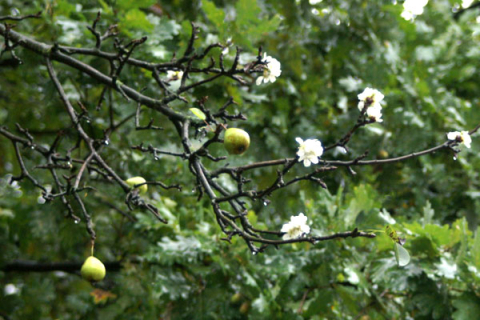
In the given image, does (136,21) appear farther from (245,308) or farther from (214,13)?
(245,308)

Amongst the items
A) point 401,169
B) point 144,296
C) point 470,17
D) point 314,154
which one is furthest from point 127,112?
point 470,17

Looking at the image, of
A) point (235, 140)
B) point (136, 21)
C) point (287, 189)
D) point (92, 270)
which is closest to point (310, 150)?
point (235, 140)

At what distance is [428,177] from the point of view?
9.69 ft

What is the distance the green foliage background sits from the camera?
207cm

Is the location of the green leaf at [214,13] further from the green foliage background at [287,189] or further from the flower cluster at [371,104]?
the flower cluster at [371,104]

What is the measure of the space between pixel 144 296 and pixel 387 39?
85.3 inches

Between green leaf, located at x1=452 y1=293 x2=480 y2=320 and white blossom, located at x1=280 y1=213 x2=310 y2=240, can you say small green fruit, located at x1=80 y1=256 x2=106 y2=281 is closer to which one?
white blossom, located at x1=280 y1=213 x2=310 y2=240

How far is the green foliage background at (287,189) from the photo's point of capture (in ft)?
6.78

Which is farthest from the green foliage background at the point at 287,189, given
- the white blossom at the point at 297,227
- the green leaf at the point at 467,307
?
the white blossom at the point at 297,227

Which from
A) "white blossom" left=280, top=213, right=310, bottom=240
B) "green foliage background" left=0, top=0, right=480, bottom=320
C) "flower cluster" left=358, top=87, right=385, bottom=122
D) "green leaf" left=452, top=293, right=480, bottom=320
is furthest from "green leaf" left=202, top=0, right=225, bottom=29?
"green leaf" left=452, top=293, right=480, bottom=320

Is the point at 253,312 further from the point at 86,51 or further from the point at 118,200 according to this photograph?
the point at 86,51

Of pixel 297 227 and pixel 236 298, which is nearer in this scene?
pixel 297 227

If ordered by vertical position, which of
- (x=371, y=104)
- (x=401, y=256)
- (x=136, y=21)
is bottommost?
(x=401, y=256)

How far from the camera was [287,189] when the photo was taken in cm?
285
